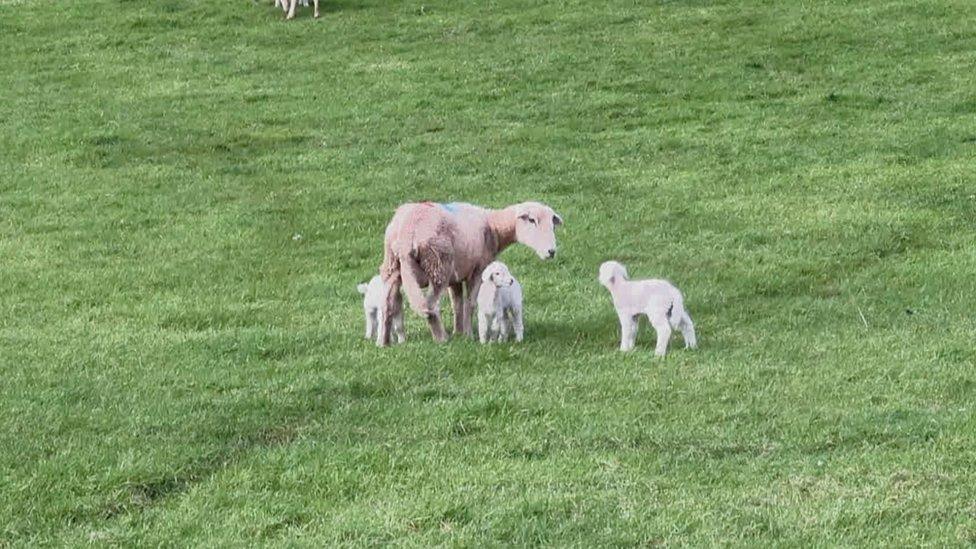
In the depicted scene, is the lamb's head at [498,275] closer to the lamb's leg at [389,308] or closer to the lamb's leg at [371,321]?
the lamb's leg at [389,308]

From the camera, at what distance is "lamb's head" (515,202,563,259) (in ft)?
37.4

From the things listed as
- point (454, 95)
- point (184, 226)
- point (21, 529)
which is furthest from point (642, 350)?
point (454, 95)

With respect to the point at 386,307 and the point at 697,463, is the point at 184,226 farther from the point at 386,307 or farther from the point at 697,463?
the point at 697,463

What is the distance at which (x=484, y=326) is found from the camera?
1146 centimetres

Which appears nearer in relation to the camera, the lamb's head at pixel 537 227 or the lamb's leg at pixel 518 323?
the lamb's head at pixel 537 227

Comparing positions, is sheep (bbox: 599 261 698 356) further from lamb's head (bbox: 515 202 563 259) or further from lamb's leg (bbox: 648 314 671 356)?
lamb's head (bbox: 515 202 563 259)

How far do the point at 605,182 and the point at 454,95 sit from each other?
6686 millimetres

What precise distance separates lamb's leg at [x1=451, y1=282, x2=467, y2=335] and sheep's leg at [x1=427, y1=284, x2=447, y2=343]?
269 millimetres

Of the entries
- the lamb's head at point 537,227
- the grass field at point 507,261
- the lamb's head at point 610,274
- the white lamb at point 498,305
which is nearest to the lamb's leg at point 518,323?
the white lamb at point 498,305

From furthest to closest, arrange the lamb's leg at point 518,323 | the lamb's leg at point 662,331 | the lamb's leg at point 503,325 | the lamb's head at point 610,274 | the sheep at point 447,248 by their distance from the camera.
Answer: the lamb's leg at point 518,323, the lamb's leg at point 503,325, the lamb's head at point 610,274, the sheep at point 447,248, the lamb's leg at point 662,331

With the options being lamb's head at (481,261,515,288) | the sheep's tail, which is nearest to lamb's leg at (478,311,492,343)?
lamb's head at (481,261,515,288)

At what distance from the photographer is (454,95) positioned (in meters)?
25.2

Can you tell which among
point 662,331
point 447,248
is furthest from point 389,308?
point 662,331

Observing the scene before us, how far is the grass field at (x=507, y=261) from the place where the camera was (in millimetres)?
7914
